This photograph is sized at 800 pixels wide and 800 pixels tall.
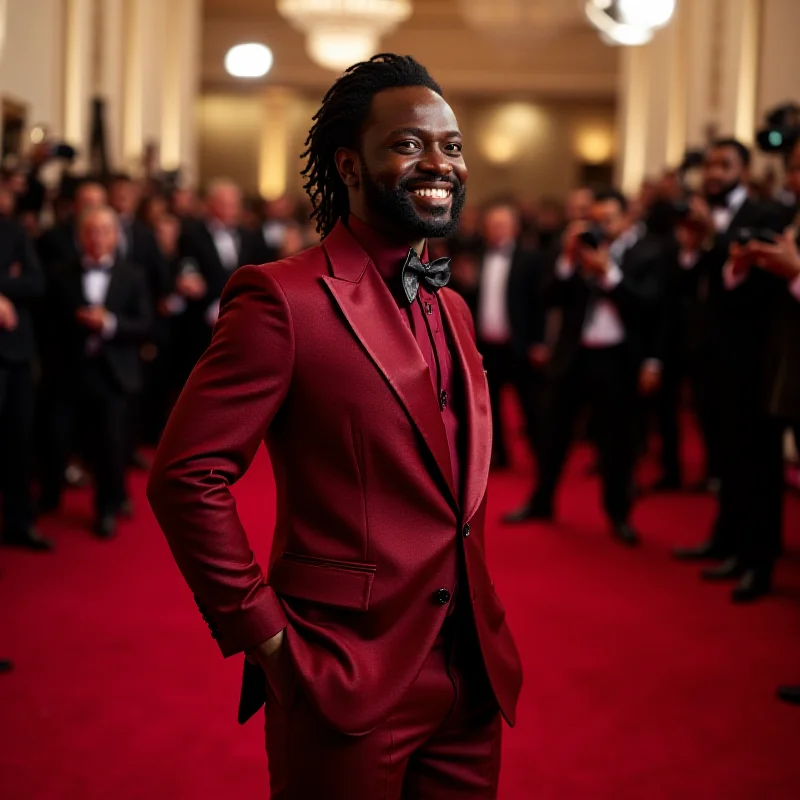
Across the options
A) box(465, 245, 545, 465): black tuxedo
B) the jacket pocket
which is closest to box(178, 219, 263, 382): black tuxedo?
box(465, 245, 545, 465): black tuxedo

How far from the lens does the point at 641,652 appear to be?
4.47m

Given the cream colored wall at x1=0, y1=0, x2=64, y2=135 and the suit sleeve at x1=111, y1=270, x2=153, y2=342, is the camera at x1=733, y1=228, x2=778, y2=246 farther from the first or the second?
the cream colored wall at x1=0, y1=0, x2=64, y2=135

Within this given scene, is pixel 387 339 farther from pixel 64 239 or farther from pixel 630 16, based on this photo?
pixel 630 16

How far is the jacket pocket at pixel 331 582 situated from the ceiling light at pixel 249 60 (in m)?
21.0

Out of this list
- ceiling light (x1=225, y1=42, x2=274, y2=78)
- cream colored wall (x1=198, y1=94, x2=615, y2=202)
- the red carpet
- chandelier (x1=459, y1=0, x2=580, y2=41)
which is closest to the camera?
the red carpet

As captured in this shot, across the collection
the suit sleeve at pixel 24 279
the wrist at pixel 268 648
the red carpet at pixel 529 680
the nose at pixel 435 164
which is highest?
the nose at pixel 435 164

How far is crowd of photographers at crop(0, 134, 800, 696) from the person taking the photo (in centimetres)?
523

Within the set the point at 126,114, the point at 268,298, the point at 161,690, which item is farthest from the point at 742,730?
the point at 126,114

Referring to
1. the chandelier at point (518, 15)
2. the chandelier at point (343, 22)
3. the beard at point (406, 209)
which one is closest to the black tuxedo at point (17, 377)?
the beard at point (406, 209)

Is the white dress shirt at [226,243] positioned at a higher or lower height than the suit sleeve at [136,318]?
higher

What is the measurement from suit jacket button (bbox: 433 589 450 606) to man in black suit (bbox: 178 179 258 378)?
278 inches

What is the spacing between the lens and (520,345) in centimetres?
823

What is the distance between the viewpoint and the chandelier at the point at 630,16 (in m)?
11.1

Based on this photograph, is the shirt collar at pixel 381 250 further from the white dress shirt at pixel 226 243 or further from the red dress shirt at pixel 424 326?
the white dress shirt at pixel 226 243
